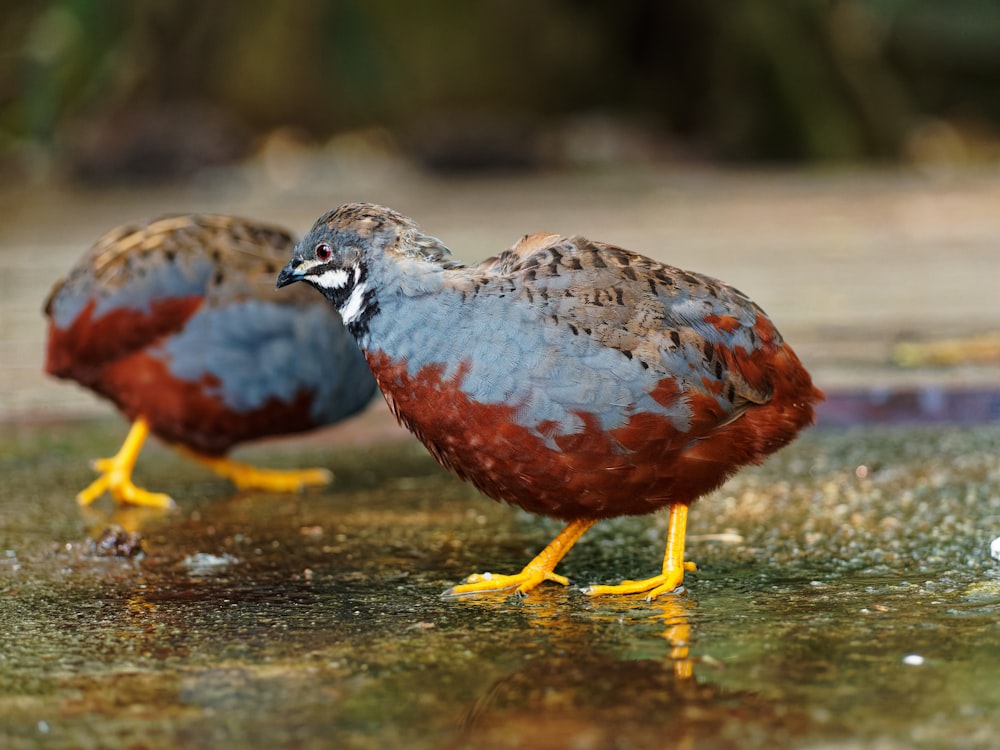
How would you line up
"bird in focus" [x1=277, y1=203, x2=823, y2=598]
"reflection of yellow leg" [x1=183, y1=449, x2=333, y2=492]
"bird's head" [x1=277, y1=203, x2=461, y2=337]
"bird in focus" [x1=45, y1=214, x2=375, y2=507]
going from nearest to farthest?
"bird in focus" [x1=277, y1=203, x2=823, y2=598]
"bird's head" [x1=277, y1=203, x2=461, y2=337]
"bird in focus" [x1=45, y1=214, x2=375, y2=507]
"reflection of yellow leg" [x1=183, y1=449, x2=333, y2=492]

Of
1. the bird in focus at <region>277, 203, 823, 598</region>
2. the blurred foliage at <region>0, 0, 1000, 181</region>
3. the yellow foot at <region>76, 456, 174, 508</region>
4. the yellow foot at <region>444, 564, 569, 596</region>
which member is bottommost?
the yellow foot at <region>444, 564, 569, 596</region>

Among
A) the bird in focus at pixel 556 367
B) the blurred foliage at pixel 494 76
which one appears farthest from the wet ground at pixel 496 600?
the blurred foliage at pixel 494 76

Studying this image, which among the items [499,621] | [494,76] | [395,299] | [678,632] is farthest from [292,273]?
[494,76]

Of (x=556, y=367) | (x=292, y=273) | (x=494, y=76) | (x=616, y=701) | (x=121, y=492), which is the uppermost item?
(x=494, y=76)

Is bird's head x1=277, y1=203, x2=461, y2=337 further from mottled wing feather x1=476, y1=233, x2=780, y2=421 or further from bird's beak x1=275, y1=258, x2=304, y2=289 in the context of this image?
mottled wing feather x1=476, y1=233, x2=780, y2=421

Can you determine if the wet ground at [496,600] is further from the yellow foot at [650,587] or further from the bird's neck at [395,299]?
the bird's neck at [395,299]

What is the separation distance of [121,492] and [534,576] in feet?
5.59

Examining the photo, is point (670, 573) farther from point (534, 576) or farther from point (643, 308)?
point (643, 308)

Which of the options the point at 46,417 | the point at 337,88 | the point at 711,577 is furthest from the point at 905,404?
the point at 337,88

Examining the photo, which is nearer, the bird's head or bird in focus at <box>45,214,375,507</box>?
the bird's head

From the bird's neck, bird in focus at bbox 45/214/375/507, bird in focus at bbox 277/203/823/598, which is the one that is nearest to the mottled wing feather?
bird in focus at bbox 277/203/823/598

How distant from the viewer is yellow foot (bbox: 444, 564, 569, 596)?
3.34 m

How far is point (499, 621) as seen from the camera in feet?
10.1

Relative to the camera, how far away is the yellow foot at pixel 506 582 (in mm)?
3342
